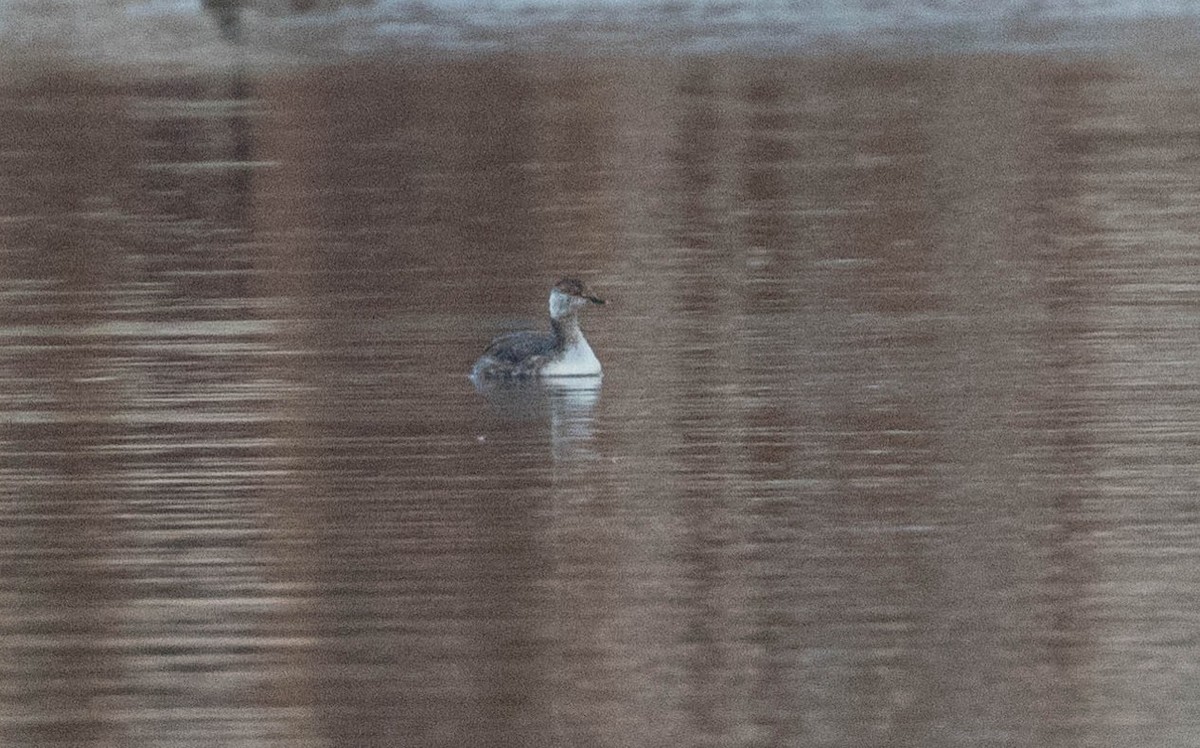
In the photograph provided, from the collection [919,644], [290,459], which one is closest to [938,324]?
[290,459]

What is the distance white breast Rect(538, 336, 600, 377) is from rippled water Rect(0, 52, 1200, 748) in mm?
110

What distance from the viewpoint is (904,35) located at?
4525 cm

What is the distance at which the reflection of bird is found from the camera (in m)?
50.2

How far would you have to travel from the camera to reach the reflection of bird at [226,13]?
50.2 metres

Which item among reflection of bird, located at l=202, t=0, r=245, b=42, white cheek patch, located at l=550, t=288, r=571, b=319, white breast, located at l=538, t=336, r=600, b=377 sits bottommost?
reflection of bird, located at l=202, t=0, r=245, b=42

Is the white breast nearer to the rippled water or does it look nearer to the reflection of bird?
the rippled water

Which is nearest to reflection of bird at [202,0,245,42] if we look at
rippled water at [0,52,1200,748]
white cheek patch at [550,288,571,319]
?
rippled water at [0,52,1200,748]

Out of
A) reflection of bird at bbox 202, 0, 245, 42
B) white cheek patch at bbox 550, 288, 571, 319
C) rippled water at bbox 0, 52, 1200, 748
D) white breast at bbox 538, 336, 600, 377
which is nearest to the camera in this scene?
rippled water at bbox 0, 52, 1200, 748

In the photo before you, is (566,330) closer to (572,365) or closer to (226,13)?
(572,365)

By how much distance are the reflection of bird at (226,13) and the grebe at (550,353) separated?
113 feet

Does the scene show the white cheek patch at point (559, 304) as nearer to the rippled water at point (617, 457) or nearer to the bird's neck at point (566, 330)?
the bird's neck at point (566, 330)

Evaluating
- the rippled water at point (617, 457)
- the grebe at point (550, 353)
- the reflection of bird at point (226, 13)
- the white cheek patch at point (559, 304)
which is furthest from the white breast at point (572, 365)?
the reflection of bird at point (226, 13)

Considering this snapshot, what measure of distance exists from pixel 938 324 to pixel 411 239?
585 centimetres

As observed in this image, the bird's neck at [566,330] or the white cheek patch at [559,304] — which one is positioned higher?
the white cheek patch at [559,304]
